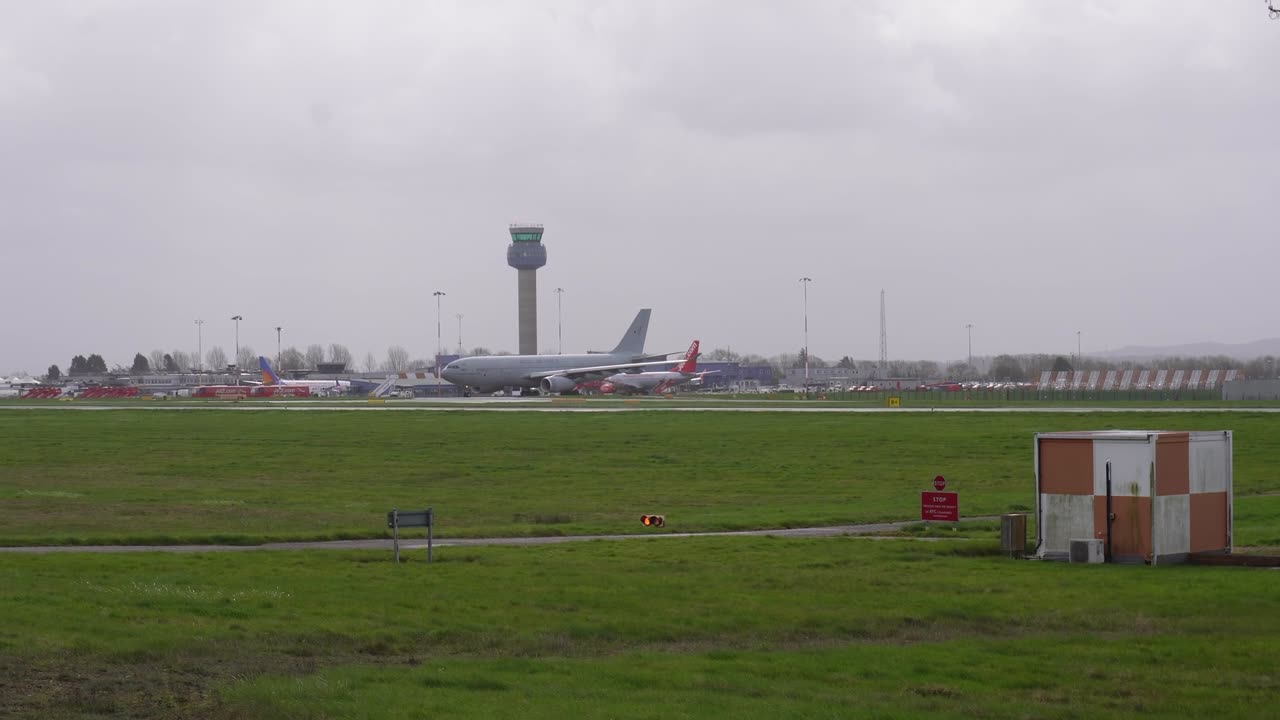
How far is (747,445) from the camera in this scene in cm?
5831

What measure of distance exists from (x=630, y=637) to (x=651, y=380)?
136401 millimetres

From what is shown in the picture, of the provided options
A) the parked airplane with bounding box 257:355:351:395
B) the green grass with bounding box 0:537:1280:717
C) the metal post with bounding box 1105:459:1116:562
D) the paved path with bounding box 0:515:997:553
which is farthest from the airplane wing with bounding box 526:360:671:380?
the metal post with bounding box 1105:459:1116:562

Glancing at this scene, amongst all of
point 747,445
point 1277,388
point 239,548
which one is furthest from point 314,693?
point 1277,388

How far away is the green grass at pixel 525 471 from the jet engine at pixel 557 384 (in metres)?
63.7

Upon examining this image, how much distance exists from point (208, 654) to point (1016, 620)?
30.9ft

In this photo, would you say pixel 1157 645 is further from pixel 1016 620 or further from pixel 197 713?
pixel 197 713

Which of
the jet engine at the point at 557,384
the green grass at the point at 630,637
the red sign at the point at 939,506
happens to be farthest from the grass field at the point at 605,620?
the jet engine at the point at 557,384

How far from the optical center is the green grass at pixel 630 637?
13.0 metres

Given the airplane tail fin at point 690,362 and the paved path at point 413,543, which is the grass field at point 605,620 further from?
the airplane tail fin at point 690,362

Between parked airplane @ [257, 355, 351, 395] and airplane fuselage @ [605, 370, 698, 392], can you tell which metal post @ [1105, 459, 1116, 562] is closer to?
airplane fuselage @ [605, 370, 698, 392]

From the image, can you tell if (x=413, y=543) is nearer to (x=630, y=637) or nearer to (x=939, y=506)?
(x=939, y=506)

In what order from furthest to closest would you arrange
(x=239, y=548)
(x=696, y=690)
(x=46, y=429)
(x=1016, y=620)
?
1. (x=46, y=429)
2. (x=239, y=548)
3. (x=1016, y=620)
4. (x=696, y=690)

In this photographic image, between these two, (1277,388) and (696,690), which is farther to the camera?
(1277,388)

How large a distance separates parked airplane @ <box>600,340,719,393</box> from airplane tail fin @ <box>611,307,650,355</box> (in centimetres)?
773
